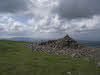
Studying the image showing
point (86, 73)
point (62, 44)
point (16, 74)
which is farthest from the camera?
point (62, 44)

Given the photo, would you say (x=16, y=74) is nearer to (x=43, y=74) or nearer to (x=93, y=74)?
(x=43, y=74)

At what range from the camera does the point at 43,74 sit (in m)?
19.8

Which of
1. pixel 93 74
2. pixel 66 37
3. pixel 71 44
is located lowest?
pixel 93 74

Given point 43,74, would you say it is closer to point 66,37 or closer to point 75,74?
point 75,74

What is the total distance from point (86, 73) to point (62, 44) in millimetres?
35737

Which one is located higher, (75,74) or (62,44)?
(62,44)

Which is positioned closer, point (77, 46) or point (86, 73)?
point (86, 73)

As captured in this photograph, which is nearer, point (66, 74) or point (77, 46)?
point (66, 74)

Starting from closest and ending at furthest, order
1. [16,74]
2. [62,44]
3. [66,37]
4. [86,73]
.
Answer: [16,74]
[86,73]
[62,44]
[66,37]

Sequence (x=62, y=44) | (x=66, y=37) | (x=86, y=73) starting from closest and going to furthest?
(x=86, y=73)
(x=62, y=44)
(x=66, y=37)

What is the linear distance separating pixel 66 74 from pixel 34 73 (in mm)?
5898

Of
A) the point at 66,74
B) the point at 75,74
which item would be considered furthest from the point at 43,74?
the point at 75,74

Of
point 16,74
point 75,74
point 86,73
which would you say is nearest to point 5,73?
point 16,74

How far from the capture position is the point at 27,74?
19.7 meters
